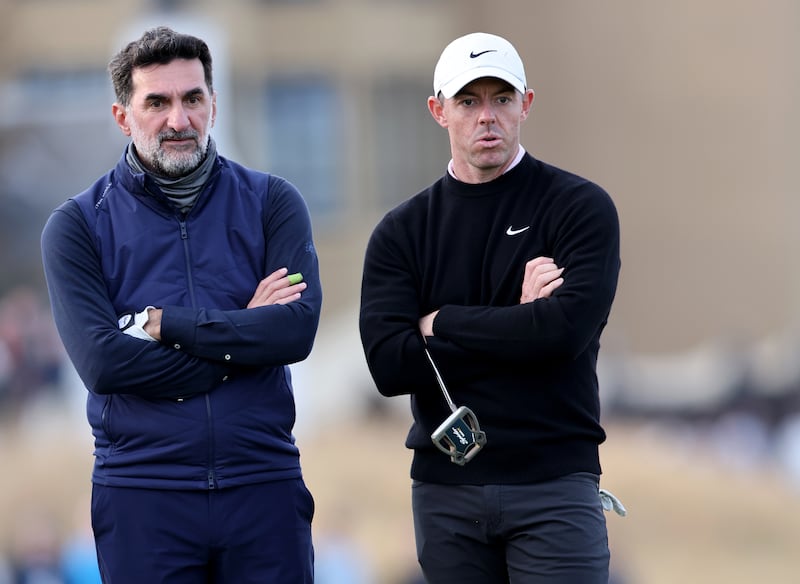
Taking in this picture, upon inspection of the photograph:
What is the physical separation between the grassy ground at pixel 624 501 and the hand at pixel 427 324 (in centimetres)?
1028

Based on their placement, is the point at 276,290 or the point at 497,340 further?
the point at 276,290

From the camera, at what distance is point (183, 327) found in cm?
290

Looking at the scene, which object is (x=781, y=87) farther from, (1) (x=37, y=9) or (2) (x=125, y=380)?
(2) (x=125, y=380)

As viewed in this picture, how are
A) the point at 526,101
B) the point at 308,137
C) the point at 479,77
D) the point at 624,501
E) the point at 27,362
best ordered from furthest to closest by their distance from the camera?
the point at 308,137 < the point at 27,362 < the point at 624,501 < the point at 526,101 < the point at 479,77

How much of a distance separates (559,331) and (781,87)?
58.3ft

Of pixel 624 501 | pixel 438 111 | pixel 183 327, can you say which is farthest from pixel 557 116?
pixel 183 327

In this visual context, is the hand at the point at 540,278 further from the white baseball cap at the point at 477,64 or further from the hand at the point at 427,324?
the white baseball cap at the point at 477,64

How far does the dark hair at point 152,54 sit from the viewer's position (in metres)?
2.99

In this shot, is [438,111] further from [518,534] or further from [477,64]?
[518,534]

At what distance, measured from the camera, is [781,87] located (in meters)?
19.6

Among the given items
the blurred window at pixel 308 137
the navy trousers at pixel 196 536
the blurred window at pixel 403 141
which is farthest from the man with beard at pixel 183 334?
the blurred window at pixel 403 141

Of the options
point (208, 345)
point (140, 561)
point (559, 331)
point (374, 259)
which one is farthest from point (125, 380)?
point (559, 331)

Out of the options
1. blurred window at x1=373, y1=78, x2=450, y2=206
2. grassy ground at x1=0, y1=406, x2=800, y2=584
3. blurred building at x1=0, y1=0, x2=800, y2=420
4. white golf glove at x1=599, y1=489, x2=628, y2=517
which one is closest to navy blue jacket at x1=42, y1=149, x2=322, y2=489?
white golf glove at x1=599, y1=489, x2=628, y2=517

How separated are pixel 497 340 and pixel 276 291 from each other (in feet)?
1.62
